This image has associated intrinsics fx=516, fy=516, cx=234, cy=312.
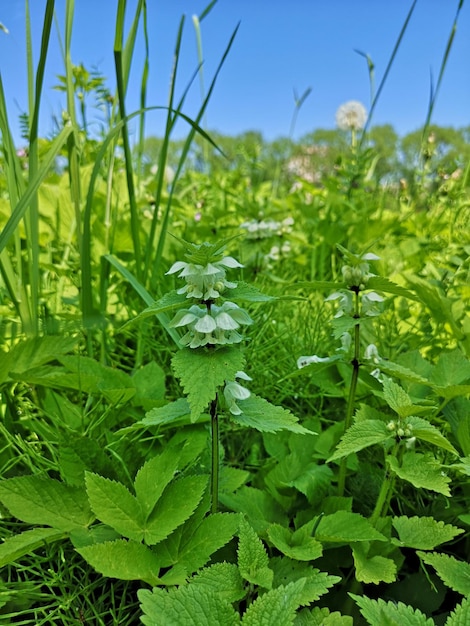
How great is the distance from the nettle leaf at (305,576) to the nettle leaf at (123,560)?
6.2 inches

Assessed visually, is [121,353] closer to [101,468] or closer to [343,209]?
[101,468]

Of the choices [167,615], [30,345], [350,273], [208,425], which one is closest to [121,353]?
[30,345]

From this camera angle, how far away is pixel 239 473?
80cm

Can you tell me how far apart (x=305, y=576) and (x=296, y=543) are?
50mm

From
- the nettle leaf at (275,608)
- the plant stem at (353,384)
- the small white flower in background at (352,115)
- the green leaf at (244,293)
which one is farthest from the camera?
the small white flower in background at (352,115)

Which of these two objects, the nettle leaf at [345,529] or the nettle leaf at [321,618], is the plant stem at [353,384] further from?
the nettle leaf at [321,618]

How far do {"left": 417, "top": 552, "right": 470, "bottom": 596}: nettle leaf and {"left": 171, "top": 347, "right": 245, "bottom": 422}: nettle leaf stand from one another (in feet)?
1.18

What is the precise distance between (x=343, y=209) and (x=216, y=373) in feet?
5.29

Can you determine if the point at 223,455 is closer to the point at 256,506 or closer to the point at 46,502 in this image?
the point at 256,506

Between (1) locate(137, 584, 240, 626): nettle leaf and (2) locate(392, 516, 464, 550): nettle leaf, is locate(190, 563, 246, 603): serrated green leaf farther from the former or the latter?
(2) locate(392, 516, 464, 550): nettle leaf

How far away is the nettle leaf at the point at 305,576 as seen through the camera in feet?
1.97

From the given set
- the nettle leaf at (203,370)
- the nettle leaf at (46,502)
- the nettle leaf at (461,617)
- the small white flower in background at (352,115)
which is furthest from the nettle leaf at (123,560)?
the small white flower in background at (352,115)

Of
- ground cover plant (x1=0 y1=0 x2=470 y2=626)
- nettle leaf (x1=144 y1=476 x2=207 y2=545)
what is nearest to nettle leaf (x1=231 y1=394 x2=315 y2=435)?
ground cover plant (x1=0 y1=0 x2=470 y2=626)

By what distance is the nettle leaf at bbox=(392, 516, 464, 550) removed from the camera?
0.67 meters
